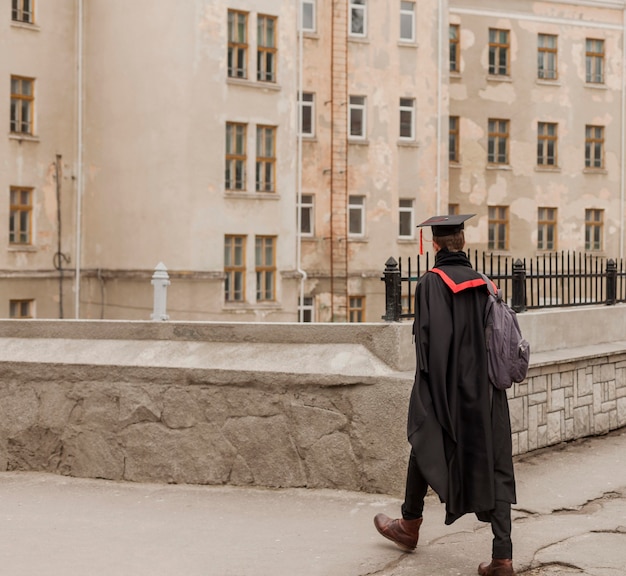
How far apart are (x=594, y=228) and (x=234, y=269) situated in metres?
17.8

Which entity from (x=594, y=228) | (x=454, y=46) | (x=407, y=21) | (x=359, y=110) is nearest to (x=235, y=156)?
(x=359, y=110)

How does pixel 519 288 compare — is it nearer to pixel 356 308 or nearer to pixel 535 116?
pixel 356 308

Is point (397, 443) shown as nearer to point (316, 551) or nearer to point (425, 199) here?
point (316, 551)

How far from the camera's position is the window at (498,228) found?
41.9 metres

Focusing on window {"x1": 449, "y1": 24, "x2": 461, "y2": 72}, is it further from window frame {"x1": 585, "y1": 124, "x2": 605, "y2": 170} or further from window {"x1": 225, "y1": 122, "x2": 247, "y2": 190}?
window {"x1": 225, "y1": 122, "x2": 247, "y2": 190}

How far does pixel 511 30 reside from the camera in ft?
139

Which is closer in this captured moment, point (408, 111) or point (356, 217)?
point (356, 217)

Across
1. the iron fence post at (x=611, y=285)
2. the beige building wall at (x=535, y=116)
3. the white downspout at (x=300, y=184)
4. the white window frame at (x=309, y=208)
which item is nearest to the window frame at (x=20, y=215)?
the white downspout at (x=300, y=184)

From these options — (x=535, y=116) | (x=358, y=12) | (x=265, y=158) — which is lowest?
(x=265, y=158)

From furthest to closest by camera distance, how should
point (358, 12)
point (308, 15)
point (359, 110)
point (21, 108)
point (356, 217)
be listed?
1. point (359, 110)
2. point (356, 217)
3. point (358, 12)
4. point (308, 15)
5. point (21, 108)

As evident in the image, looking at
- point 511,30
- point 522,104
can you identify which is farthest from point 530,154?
point 511,30

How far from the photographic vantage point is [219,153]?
3209 centimetres

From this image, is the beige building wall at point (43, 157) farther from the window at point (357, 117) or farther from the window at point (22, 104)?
the window at point (357, 117)

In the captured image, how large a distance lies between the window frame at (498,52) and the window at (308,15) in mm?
8026
